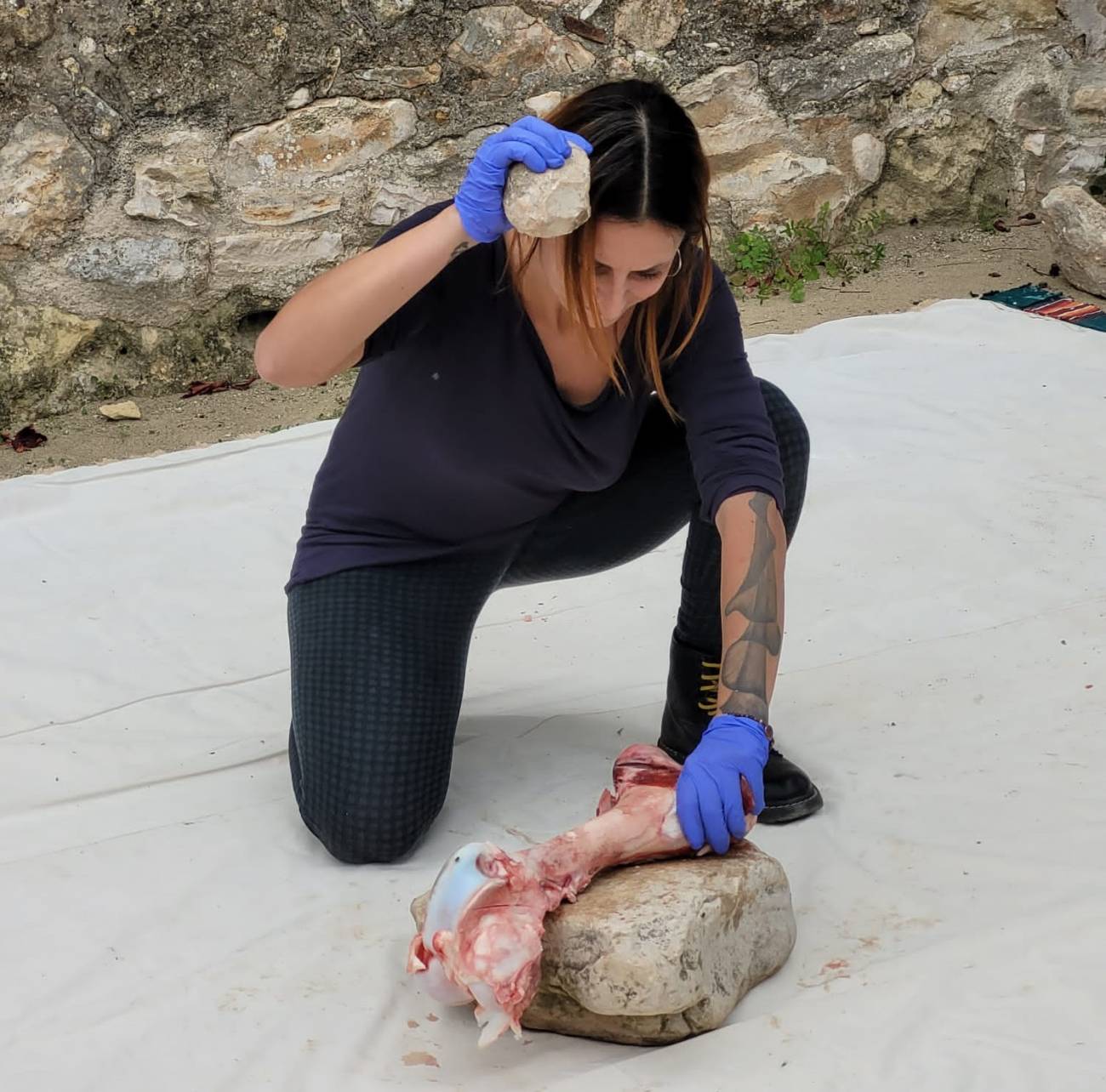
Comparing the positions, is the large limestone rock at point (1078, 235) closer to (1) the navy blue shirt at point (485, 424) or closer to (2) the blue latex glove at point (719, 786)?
(1) the navy blue shirt at point (485, 424)

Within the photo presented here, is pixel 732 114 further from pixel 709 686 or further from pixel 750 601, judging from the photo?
pixel 750 601

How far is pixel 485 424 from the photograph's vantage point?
162cm

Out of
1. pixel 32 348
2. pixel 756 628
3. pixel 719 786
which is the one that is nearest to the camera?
pixel 719 786

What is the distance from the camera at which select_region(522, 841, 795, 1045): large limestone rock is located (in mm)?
1225

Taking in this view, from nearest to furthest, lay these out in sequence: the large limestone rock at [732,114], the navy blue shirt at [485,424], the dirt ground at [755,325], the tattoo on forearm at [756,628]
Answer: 1. the tattoo on forearm at [756,628]
2. the navy blue shirt at [485,424]
3. the dirt ground at [755,325]
4. the large limestone rock at [732,114]

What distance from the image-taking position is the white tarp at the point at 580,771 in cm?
127

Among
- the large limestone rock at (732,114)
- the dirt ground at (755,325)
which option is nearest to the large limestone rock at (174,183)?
the dirt ground at (755,325)

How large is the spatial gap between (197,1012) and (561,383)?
79 centimetres

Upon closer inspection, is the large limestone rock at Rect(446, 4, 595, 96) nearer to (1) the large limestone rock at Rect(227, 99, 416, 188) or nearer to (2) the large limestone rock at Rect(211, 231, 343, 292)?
(1) the large limestone rock at Rect(227, 99, 416, 188)

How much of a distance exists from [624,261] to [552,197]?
13cm

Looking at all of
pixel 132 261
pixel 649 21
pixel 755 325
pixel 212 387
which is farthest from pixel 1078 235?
pixel 132 261

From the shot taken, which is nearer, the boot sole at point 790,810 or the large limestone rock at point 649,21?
the boot sole at point 790,810

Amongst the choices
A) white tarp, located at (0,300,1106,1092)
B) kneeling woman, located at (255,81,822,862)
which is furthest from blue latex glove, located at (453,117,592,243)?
white tarp, located at (0,300,1106,1092)

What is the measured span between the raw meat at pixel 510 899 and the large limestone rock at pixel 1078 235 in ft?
8.87
